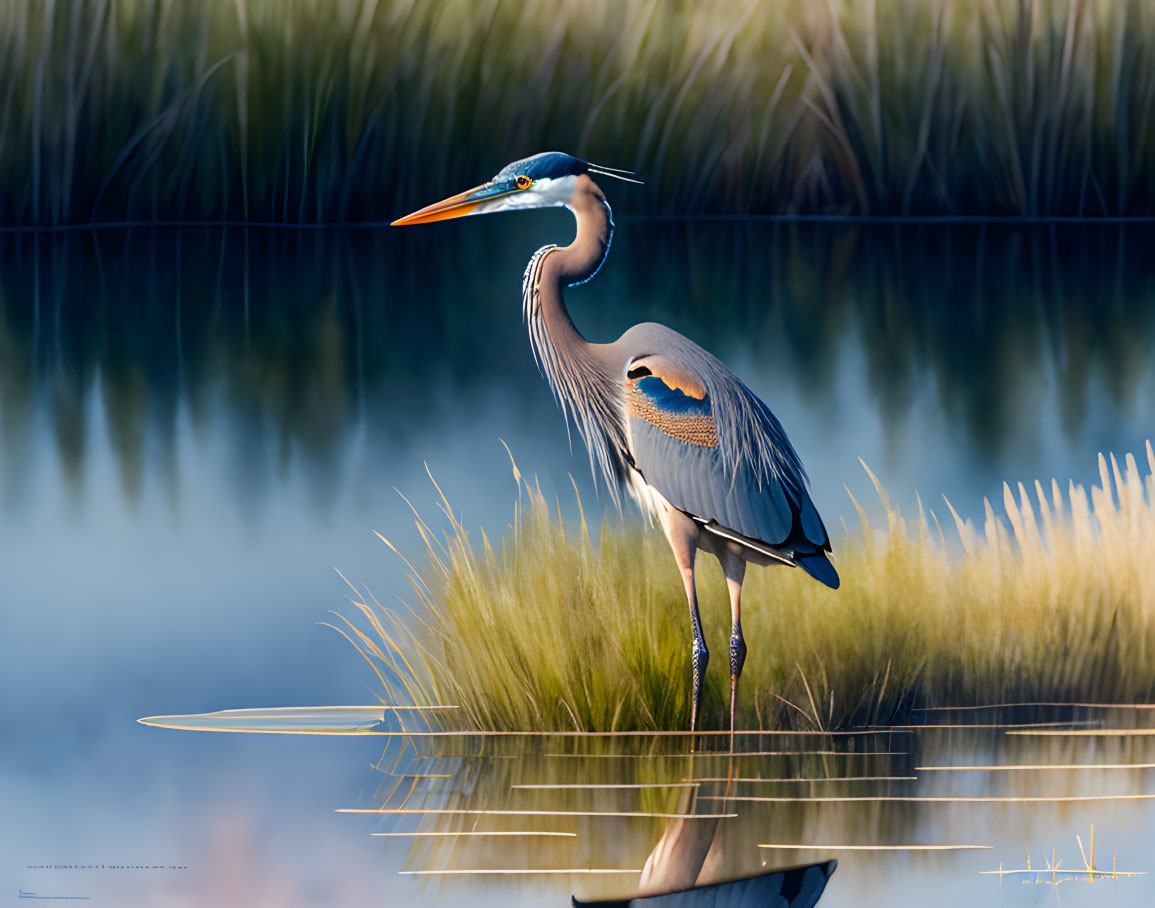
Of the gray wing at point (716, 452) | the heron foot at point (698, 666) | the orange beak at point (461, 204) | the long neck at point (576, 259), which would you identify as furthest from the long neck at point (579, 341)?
the heron foot at point (698, 666)

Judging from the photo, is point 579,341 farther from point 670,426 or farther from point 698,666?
point 698,666

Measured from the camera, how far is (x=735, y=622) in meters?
4.79

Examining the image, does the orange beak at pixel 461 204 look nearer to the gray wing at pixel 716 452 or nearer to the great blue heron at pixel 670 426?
the great blue heron at pixel 670 426

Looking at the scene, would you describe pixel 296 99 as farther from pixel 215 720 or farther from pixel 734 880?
pixel 734 880

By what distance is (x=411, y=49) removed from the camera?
9617 mm

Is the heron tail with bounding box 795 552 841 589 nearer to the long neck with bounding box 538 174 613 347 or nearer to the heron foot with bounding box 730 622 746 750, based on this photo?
the heron foot with bounding box 730 622 746 750

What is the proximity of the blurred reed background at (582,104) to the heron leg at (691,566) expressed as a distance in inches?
199

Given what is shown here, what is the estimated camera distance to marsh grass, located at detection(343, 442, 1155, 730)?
4.77m

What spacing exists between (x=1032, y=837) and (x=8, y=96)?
8.43 metres

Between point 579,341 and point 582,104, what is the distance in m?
4.72

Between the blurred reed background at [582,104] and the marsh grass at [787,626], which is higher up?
the blurred reed background at [582,104]

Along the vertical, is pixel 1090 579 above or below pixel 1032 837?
above

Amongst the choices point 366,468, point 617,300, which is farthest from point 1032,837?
point 617,300

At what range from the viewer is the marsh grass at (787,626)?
477 centimetres
